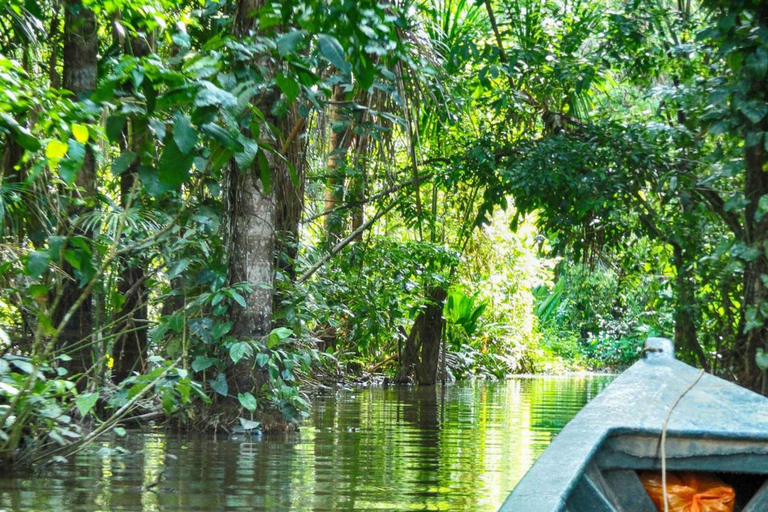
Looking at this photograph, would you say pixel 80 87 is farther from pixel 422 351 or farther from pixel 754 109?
pixel 422 351

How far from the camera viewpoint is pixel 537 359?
21.1 meters

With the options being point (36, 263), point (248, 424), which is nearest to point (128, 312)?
point (248, 424)

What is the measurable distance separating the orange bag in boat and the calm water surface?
71 centimetres

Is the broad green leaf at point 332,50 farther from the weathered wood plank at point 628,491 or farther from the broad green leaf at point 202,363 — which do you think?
the broad green leaf at point 202,363

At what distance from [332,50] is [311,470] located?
2534 millimetres

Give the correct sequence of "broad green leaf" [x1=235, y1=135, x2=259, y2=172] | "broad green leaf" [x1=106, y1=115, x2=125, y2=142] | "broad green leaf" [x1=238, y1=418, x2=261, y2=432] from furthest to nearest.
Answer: "broad green leaf" [x1=238, y1=418, x2=261, y2=432] → "broad green leaf" [x1=106, y1=115, x2=125, y2=142] → "broad green leaf" [x1=235, y1=135, x2=259, y2=172]

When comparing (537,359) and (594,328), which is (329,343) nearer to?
(537,359)

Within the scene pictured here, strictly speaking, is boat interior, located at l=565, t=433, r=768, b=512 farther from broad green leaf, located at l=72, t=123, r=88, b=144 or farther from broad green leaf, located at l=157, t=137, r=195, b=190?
broad green leaf, located at l=72, t=123, r=88, b=144

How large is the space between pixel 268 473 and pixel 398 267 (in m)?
4.77

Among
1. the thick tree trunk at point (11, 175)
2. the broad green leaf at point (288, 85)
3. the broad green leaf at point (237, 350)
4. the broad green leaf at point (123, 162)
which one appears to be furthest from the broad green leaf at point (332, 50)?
the broad green leaf at point (237, 350)

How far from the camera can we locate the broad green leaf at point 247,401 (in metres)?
5.50

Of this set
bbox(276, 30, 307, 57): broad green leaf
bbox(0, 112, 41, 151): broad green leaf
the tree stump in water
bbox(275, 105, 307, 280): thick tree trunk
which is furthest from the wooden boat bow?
the tree stump in water

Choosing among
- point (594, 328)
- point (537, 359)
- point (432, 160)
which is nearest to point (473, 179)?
point (432, 160)

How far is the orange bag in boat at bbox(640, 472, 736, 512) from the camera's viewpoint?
2.84m
